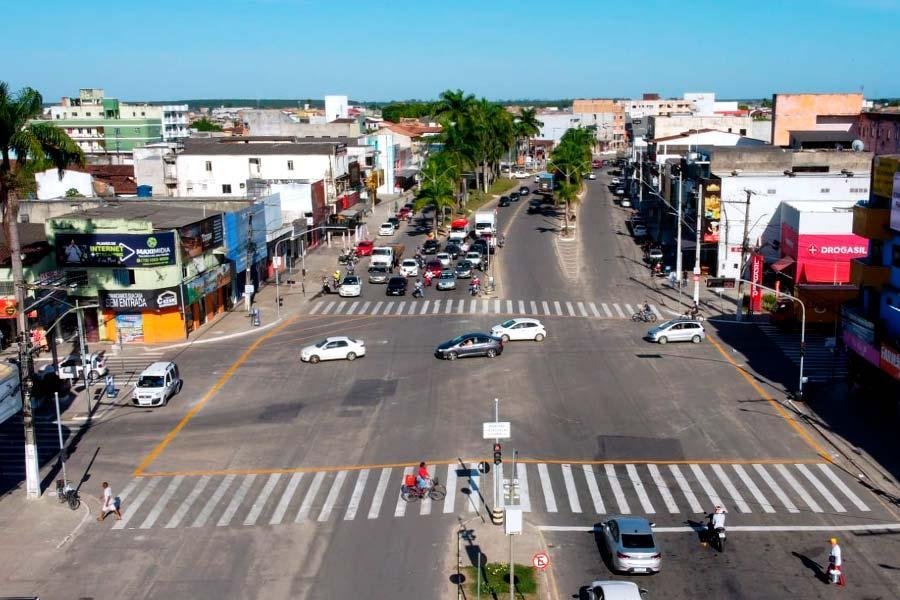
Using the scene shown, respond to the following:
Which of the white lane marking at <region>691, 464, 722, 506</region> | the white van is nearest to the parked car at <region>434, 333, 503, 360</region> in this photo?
the white van

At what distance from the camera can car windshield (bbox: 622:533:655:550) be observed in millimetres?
26311

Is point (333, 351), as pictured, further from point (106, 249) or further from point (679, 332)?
→ point (679, 332)

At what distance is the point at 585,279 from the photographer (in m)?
76.1

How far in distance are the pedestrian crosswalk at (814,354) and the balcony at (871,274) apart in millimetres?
5287

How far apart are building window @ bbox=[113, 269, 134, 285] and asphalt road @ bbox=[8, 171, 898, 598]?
6.19 m

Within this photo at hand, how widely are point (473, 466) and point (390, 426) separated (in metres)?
6.12

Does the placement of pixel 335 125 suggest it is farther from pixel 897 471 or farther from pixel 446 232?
pixel 897 471

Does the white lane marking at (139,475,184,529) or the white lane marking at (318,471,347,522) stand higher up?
the white lane marking at (318,471,347,522)

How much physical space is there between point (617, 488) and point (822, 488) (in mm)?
7474

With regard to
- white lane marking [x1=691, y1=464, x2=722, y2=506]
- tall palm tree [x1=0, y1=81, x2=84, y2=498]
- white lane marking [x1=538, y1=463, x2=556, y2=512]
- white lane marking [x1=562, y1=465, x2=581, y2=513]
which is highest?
tall palm tree [x1=0, y1=81, x2=84, y2=498]

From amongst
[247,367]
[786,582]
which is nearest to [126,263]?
[247,367]

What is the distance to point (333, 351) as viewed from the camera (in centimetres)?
5112

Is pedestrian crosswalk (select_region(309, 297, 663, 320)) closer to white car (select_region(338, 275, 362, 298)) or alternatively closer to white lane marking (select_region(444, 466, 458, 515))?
white car (select_region(338, 275, 362, 298))

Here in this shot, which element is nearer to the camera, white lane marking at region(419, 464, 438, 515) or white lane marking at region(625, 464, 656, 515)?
white lane marking at region(419, 464, 438, 515)
